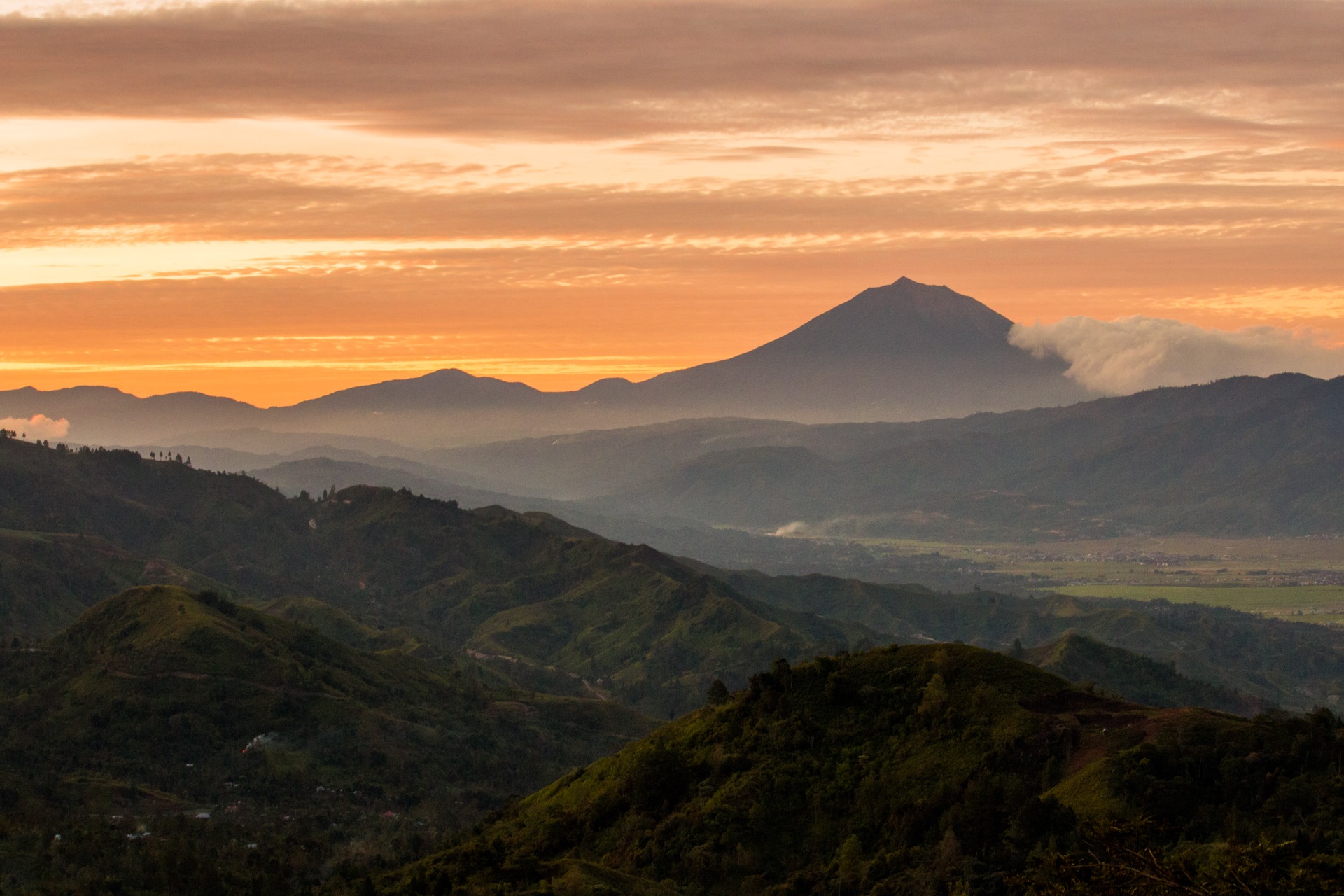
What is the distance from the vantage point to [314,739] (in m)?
143

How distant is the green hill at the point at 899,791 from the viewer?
188 feet

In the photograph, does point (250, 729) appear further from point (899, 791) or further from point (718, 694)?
point (899, 791)

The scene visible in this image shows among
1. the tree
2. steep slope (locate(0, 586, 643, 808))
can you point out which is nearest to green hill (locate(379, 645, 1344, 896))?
the tree

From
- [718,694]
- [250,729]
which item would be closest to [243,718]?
[250,729]

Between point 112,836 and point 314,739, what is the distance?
4307 centimetres

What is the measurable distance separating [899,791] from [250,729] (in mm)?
91676

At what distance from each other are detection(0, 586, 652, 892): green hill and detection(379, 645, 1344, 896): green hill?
1644 inches

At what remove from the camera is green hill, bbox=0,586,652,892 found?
12419 centimetres

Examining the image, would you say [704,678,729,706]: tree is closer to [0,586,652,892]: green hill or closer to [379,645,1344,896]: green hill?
[379,645,1344,896]: green hill

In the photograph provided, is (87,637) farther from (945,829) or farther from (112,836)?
(945,829)

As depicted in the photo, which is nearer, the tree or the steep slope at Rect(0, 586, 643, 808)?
the tree

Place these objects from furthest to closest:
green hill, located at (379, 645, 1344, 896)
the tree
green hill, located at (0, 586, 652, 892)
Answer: green hill, located at (0, 586, 652, 892), the tree, green hill, located at (379, 645, 1344, 896)

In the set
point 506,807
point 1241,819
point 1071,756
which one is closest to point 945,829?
point 1071,756

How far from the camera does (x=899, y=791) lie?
6969 centimetres
